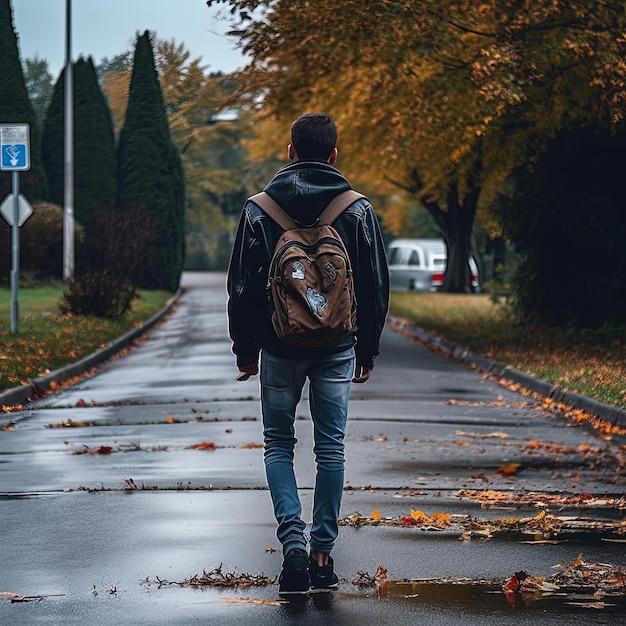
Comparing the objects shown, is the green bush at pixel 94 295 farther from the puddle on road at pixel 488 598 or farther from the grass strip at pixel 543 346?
the puddle on road at pixel 488 598

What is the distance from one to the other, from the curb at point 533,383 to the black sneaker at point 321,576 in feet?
22.7

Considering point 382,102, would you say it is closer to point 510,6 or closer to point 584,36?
point 510,6

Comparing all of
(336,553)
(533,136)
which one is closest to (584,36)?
(533,136)

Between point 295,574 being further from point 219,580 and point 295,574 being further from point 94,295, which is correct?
point 94,295

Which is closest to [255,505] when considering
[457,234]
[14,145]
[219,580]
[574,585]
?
[219,580]

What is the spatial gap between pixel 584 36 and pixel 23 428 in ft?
32.3

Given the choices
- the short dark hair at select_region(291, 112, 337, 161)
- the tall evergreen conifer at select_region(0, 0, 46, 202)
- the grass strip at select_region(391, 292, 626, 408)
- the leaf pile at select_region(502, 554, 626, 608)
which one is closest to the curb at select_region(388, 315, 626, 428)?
the grass strip at select_region(391, 292, 626, 408)

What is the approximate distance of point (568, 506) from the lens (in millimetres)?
8195

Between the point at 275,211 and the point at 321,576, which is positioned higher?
the point at 275,211

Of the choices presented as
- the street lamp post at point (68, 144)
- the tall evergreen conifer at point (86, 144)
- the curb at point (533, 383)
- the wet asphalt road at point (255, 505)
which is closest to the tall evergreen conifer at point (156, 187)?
the tall evergreen conifer at point (86, 144)

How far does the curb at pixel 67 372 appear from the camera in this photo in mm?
14985

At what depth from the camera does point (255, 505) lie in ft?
27.0

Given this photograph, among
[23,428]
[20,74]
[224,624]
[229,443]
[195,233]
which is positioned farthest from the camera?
[195,233]

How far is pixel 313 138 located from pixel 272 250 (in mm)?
533
